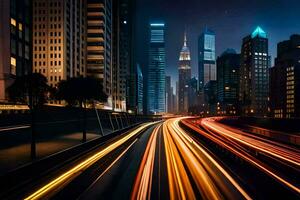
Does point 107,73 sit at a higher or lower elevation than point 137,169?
higher

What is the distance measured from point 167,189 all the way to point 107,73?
148826 millimetres

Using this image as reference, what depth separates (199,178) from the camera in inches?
634

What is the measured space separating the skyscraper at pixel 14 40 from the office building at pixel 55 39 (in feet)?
192

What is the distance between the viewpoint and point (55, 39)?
5423 inches

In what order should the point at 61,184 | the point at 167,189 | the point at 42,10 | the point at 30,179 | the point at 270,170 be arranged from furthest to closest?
the point at 42,10 → the point at 270,170 → the point at 30,179 → the point at 61,184 → the point at 167,189

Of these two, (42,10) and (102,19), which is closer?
(42,10)

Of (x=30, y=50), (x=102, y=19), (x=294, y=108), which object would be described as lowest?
(x=294, y=108)

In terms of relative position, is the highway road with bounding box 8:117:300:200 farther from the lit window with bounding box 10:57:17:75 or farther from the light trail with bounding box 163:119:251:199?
the lit window with bounding box 10:57:17:75

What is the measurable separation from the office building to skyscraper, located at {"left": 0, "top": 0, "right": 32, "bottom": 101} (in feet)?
192

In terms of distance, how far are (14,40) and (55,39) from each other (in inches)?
2736

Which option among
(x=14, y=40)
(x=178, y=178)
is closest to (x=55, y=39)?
(x=14, y=40)

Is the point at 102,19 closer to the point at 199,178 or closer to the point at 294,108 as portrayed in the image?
the point at 294,108

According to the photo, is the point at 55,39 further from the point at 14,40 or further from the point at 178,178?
the point at 178,178

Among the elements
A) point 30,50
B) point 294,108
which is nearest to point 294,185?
point 30,50
